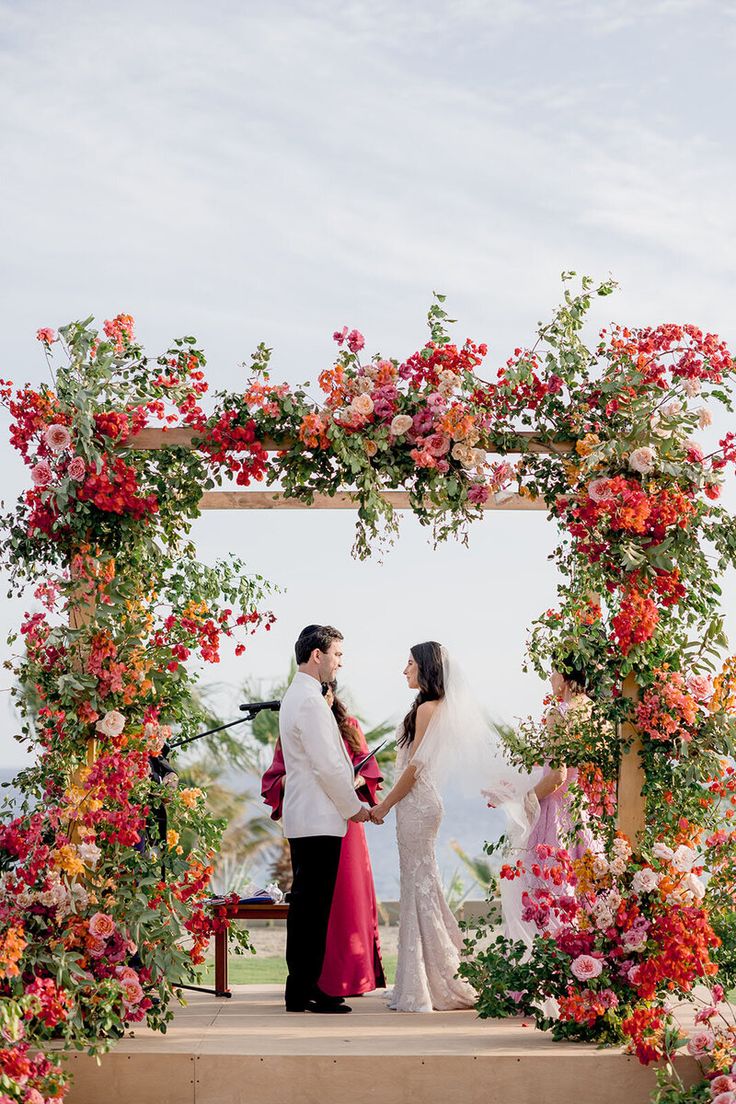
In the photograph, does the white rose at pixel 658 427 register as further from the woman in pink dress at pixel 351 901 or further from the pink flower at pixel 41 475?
the pink flower at pixel 41 475

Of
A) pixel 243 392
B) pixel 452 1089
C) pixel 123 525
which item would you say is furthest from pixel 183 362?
pixel 452 1089

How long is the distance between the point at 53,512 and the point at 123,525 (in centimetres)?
29

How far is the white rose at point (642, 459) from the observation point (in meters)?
5.39

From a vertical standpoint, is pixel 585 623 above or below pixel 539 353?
below

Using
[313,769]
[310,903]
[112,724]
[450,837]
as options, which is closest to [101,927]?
[112,724]

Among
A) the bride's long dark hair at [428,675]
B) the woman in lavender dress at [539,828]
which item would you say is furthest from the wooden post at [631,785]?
the bride's long dark hair at [428,675]

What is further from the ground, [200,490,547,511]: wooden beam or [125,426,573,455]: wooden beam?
[125,426,573,455]: wooden beam

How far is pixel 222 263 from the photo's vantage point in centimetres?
977

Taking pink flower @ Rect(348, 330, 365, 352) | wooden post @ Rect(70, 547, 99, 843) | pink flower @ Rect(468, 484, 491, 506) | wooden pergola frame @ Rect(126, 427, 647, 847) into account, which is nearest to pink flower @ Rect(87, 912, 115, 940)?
wooden post @ Rect(70, 547, 99, 843)

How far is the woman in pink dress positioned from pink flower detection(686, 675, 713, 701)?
64.4 inches

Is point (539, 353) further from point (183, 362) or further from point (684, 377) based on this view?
point (183, 362)

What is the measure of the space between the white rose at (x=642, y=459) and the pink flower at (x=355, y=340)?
1.19 metres

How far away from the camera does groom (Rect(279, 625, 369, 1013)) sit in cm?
596

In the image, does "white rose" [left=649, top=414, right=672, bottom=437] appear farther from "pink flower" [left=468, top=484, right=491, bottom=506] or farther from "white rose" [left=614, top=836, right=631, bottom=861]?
"white rose" [left=614, top=836, right=631, bottom=861]
